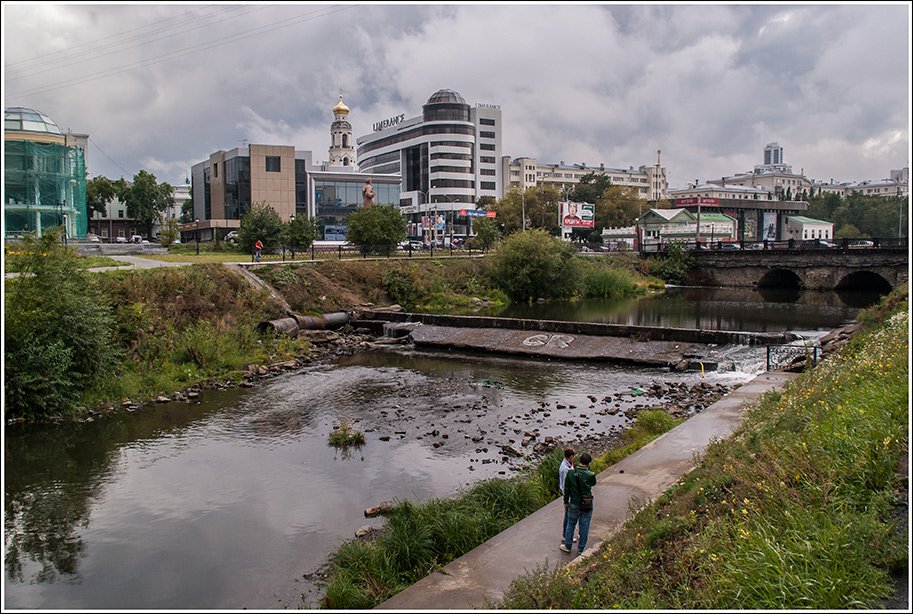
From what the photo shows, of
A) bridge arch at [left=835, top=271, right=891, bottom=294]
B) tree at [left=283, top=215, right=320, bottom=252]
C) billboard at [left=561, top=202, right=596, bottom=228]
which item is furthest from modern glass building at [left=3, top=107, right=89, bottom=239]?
bridge arch at [left=835, top=271, right=891, bottom=294]

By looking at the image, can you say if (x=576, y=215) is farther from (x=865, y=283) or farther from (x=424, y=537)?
(x=424, y=537)

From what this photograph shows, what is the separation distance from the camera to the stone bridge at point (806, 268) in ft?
203

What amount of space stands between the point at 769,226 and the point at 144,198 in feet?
350

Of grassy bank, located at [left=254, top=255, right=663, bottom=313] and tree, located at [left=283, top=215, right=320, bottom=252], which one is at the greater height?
tree, located at [left=283, top=215, right=320, bottom=252]

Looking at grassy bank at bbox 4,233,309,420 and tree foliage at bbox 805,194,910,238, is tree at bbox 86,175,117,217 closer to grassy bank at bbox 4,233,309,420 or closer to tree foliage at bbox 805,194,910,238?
grassy bank at bbox 4,233,309,420

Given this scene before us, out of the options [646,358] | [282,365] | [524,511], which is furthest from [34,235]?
[646,358]

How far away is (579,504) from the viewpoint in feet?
32.5

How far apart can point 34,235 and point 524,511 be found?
63.9ft

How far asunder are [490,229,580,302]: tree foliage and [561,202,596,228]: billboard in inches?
1118

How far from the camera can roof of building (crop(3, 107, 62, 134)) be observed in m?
57.8

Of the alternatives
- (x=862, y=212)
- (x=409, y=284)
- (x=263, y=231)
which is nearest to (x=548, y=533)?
(x=409, y=284)

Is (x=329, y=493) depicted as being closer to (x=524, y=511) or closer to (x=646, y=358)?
(x=524, y=511)

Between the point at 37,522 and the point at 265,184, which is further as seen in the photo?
the point at 265,184

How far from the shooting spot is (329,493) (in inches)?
586
